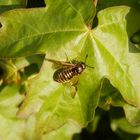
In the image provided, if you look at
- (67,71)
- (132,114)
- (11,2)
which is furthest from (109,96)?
(11,2)

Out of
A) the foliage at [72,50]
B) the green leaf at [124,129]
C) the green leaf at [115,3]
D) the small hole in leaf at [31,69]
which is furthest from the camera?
the green leaf at [124,129]

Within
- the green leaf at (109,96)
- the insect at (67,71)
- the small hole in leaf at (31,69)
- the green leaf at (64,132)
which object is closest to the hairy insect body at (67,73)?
the insect at (67,71)

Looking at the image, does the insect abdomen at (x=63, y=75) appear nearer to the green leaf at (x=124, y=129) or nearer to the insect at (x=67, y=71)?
the insect at (x=67, y=71)

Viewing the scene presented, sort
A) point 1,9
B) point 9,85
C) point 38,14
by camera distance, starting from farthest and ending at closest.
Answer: point 9,85 < point 1,9 < point 38,14

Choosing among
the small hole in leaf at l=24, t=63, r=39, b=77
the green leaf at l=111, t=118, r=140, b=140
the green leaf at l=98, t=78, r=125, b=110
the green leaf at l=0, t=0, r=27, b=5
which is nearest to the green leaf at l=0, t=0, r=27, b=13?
the green leaf at l=0, t=0, r=27, b=5

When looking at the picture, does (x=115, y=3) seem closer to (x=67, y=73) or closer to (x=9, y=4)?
(x=67, y=73)

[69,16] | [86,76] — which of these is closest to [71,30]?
[69,16]

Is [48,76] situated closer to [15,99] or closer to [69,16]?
[69,16]

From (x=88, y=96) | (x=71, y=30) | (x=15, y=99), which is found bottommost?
(x=15, y=99)

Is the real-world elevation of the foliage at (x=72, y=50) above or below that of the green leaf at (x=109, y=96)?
above
